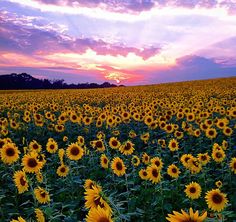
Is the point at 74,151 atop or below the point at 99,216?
below

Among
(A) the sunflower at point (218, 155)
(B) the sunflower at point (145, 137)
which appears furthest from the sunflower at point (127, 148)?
(B) the sunflower at point (145, 137)

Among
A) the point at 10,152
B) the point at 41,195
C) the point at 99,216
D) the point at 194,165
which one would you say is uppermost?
the point at 99,216

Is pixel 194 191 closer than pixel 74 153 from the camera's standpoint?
Yes

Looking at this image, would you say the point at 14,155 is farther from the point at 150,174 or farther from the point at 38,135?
the point at 38,135

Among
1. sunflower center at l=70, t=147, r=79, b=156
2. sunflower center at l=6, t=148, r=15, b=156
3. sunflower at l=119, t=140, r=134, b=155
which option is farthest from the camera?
sunflower at l=119, t=140, r=134, b=155

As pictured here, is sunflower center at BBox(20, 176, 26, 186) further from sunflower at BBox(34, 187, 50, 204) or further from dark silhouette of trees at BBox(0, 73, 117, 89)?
dark silhouette of trees at BBox(0, 73, 117, 89)

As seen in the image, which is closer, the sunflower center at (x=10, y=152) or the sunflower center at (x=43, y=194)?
the sunflower center at (x=43, y=194)

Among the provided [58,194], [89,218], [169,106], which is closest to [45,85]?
[169,106]

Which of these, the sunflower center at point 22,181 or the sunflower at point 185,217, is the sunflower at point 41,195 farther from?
the sunflower at point 185,217

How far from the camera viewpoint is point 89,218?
2.50 metres

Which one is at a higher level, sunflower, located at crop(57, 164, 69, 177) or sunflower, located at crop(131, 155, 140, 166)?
sunflower, located at crop(131, 155, 140, 166)

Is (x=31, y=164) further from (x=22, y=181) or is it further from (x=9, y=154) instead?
(x=9, y=154)

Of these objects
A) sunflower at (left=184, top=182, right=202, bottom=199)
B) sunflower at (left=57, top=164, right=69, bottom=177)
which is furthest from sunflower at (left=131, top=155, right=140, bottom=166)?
sunflower at (left=184, top=182, right=202, bottom=199)

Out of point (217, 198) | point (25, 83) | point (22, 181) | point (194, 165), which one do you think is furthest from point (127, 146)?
point (25, 83)
